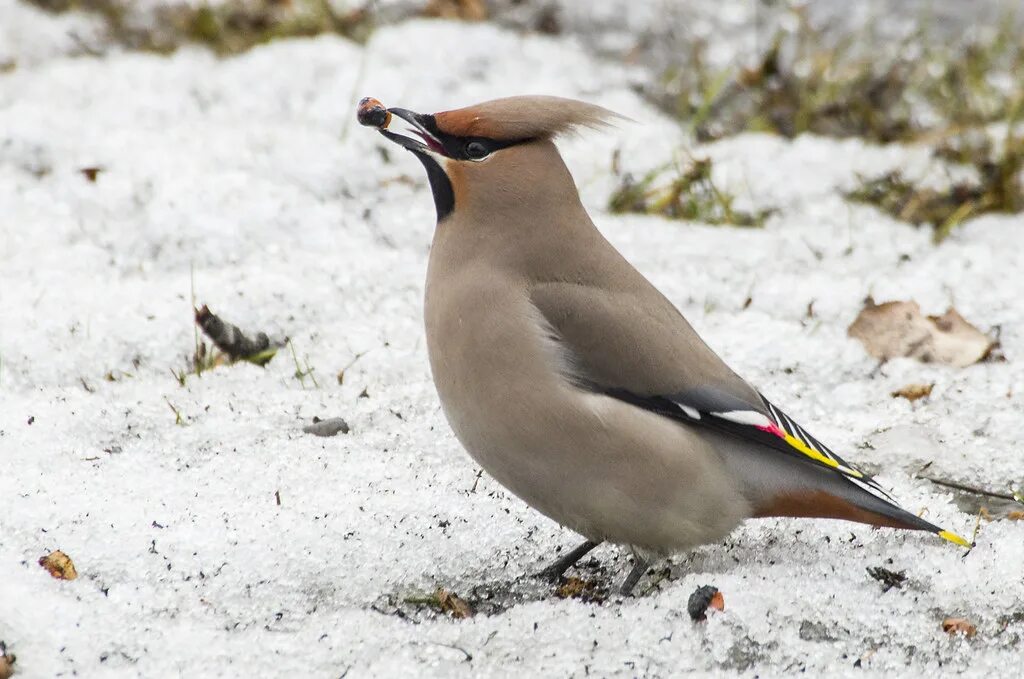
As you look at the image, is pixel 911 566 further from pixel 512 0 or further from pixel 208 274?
pixel 512 0

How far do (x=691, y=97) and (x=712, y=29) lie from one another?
35.1 inches

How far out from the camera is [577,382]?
→ 320cm

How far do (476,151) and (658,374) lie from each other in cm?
73

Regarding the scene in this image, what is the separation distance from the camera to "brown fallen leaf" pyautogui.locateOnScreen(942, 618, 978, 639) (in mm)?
2969

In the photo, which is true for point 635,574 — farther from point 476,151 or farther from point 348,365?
point 348,365

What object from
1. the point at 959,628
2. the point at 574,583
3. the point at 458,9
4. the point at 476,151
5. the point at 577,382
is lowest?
the point at 574,583

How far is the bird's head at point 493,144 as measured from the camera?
3451 mm

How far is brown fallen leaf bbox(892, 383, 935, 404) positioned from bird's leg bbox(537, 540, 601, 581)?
1.30m

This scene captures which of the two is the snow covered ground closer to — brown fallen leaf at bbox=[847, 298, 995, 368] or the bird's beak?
brown fallen leaf at bbox=[847, 298, 995, 368]

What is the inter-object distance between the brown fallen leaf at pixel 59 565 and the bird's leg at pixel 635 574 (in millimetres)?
1209

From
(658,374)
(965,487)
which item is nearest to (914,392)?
(965,487)

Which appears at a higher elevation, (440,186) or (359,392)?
(440,186)

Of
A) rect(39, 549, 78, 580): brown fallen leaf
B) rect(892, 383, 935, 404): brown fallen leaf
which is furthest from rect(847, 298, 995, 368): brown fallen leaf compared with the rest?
rect(39, 549, 78, 580): brown fallen leaf

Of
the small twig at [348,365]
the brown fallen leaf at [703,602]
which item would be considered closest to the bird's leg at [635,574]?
the brown fallen leaf at [703,602]
